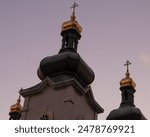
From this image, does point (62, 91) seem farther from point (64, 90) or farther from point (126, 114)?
point (126, 114)

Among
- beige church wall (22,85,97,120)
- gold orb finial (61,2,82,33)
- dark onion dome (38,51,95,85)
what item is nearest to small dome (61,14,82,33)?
gold orb finial (61,2,82,33)

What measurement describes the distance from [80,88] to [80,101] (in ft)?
2.29

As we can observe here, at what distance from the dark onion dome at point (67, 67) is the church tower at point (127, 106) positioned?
4.98m

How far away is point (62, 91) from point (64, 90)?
0.12 m

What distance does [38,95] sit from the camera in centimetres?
2400

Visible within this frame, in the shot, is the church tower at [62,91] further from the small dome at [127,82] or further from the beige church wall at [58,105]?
the small dome at [127,82]

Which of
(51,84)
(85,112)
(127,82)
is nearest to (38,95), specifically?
(51,84)

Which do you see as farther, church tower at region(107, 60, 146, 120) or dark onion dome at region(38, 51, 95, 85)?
church tower at region(107, 60, 146, 120)

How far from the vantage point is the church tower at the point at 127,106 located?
94.6ft

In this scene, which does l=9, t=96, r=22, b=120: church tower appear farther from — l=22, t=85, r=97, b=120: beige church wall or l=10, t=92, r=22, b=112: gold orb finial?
l=22, t=85, r=97, b=120: beige church wall

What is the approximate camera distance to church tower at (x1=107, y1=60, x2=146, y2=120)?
94.6 ft

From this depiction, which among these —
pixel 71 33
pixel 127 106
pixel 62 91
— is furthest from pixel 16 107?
pixel 62 91

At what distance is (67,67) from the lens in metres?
23.9

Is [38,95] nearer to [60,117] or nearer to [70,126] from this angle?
[60,117]
